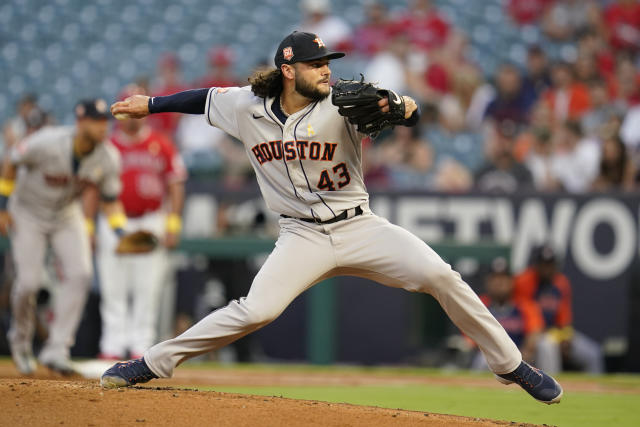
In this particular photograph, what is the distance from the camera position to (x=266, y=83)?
518 centimetres

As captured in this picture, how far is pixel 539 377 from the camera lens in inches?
203

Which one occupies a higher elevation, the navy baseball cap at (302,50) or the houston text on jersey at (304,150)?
the navy baseball cap at (302,50)

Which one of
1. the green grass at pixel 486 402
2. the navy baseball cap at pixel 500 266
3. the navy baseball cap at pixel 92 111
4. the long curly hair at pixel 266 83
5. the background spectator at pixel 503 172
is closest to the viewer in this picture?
the long curly hair at pixel 266 83

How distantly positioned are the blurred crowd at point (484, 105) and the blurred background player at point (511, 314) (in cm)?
107

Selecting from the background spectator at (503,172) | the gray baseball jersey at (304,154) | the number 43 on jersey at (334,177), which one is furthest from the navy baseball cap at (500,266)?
the number 43 on jersey at (334,177)

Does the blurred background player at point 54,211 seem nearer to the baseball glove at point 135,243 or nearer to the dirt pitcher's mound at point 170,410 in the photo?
the baseball glove at point 135,243

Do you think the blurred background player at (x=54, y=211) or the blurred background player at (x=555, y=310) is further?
the blurred background player at (x=555, y=310)

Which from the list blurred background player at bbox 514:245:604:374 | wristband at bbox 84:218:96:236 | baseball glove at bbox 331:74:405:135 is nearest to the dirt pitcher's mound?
baseball glove at bbox 331:74:405:135

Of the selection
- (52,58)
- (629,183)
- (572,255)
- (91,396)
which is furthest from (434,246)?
(52,58)

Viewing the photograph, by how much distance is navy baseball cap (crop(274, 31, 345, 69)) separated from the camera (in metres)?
5.07

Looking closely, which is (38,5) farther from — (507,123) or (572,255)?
(572,255)

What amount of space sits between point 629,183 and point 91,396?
6.90 m

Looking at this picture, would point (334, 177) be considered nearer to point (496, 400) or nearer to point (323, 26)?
point (496, 400)

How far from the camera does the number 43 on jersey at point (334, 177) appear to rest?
5.07m
